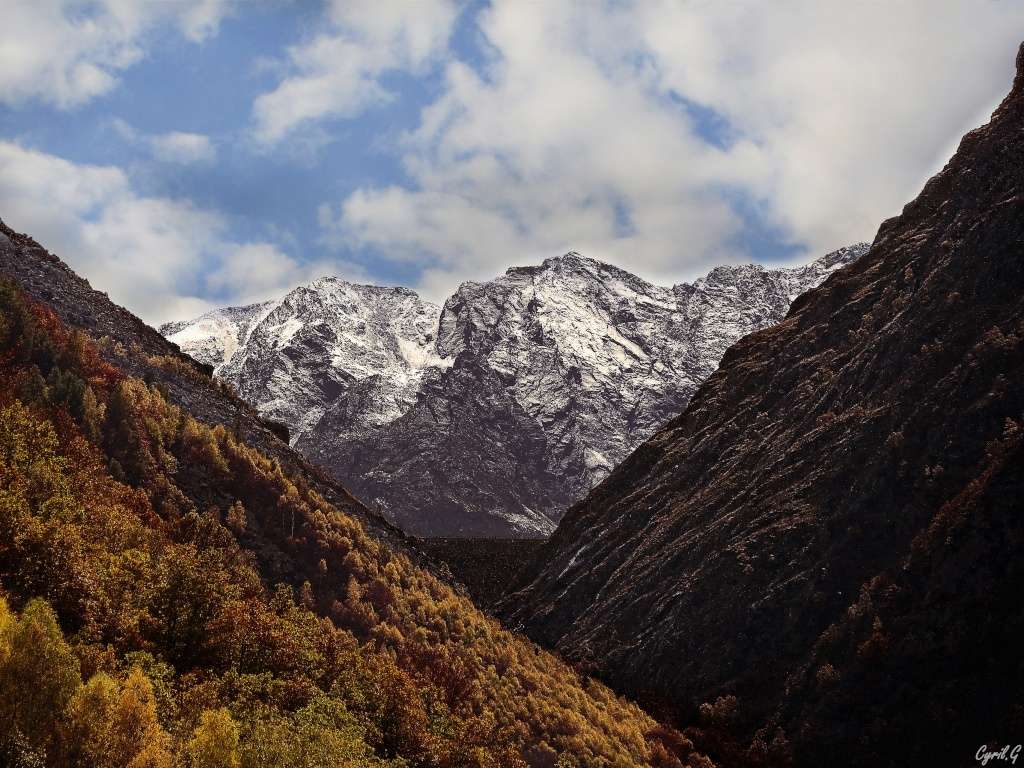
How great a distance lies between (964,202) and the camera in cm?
6284

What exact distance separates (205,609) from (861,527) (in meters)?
39.7

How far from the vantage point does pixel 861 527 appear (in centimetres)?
5097

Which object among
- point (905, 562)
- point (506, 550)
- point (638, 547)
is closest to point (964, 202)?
point (905, 562)

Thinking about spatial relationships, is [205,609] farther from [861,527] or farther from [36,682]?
[861,527]

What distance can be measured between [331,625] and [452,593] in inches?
582

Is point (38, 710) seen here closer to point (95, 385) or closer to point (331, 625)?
point (331, 625)

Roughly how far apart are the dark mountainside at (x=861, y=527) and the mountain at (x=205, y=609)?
29.1 feet

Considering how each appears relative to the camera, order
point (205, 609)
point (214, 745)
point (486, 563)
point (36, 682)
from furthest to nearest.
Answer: point (486, 563)
point (205, 609)
point (214, 745)
point (36, 682)

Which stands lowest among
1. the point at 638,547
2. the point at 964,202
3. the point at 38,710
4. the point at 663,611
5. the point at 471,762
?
the point at 38,710

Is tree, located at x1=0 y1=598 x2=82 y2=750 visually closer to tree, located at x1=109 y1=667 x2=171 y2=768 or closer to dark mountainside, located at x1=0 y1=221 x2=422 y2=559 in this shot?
tree, located at x1=109 y1=667 x2=171 y2=768

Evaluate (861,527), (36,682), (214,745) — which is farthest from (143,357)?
(861,527)

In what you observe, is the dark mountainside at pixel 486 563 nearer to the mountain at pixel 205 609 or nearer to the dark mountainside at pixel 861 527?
the dark mountainside at pixel 861 527
